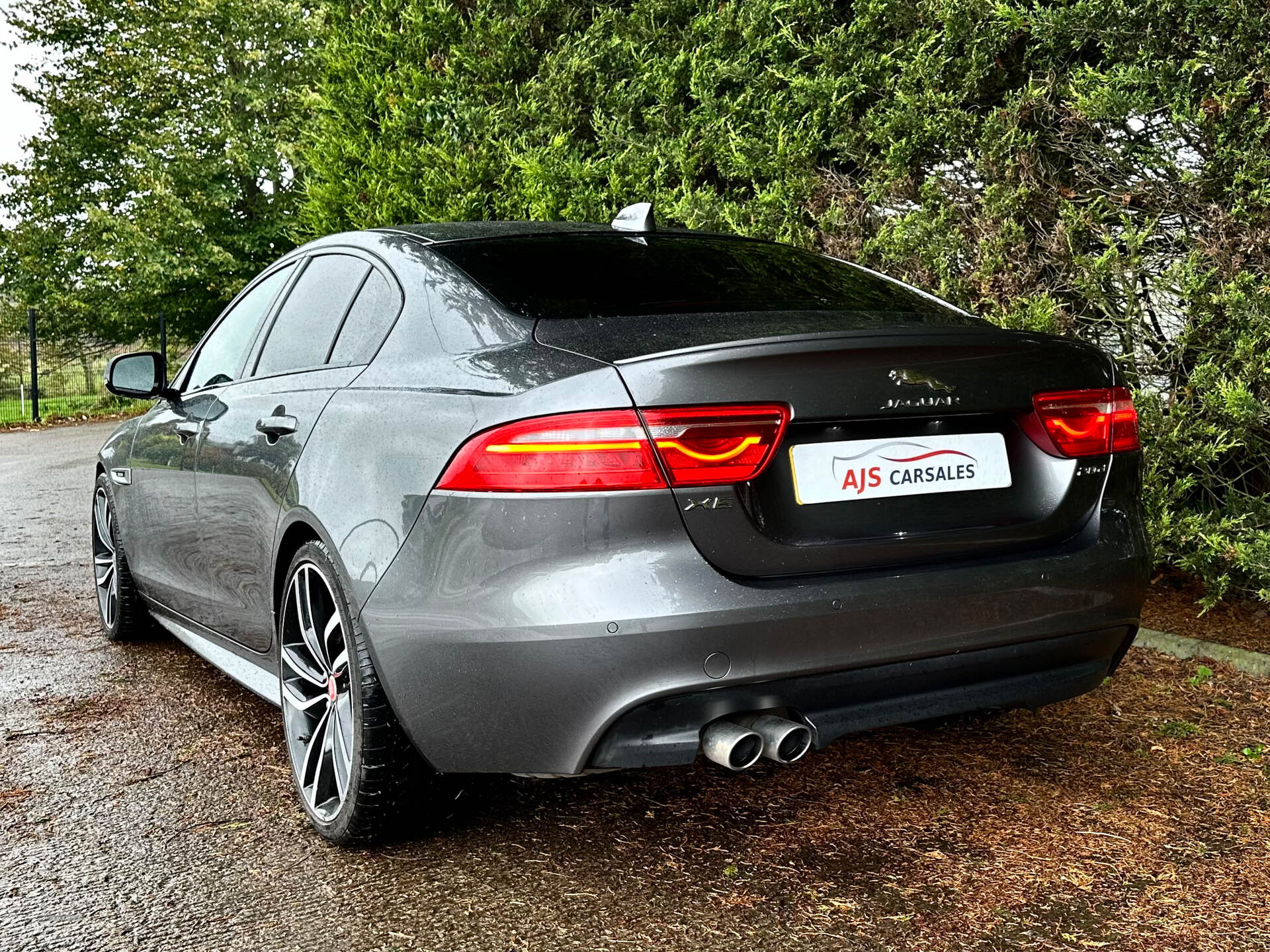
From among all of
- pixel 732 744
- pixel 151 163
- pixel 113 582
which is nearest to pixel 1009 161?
pixel 732 744

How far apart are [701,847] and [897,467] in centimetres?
104

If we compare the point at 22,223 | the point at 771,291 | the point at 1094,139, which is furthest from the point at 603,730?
the point at 22,223

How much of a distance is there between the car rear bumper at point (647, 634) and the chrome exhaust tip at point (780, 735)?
0.14ft

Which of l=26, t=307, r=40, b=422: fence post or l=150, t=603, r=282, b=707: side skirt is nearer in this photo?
l=150, t=603, r=282, b=707: side skirt

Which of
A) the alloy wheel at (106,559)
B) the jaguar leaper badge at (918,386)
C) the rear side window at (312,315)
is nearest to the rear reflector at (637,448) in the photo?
the jaguar leaper badge at (918,386)

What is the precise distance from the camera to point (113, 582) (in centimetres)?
516

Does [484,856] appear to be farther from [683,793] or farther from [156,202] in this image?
[156,202]

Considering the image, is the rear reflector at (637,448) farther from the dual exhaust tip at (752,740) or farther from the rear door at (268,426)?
the rear door at (268,426)

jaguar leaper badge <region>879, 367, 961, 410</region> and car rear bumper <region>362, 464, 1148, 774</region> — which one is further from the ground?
jaguar leaper badge <region>879, 367, 961, 410</region>

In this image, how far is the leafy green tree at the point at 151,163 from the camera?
25875 millimetres

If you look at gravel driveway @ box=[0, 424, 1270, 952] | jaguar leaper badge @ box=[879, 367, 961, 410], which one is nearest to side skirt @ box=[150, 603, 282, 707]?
gravel driveway @ box=[0, 424, 1270, 952]

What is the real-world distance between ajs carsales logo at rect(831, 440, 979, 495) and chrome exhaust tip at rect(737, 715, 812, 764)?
0.49 m

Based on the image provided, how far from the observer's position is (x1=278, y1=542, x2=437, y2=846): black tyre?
2.79m

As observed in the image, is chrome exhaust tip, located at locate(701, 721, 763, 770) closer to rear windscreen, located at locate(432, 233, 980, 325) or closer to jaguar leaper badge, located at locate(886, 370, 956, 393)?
jaguar leaper badge, located at locate(886, 370, 956, 393)
